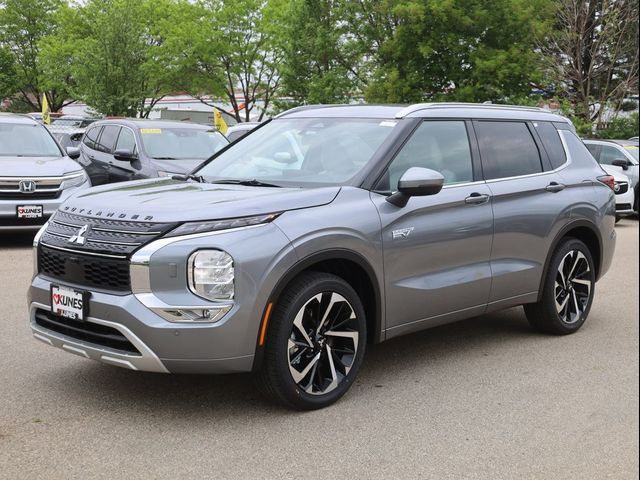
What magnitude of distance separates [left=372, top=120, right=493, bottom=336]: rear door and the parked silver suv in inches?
222

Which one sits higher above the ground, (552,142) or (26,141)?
(552,142)

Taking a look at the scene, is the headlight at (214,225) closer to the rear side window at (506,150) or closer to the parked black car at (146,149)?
the rear side window at (506,150)

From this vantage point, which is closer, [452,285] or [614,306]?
[452,285]

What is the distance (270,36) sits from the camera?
37.4 metres

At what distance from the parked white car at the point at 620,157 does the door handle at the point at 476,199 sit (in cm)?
1252

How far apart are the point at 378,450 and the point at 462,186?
86.4 inches

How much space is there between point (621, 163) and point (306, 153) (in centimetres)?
1391

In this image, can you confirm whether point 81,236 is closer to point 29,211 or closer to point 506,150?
point 506,150

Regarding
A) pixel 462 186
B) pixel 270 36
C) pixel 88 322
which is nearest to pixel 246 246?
pixel 88 322

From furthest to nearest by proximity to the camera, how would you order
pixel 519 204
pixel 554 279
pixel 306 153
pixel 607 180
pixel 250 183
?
pixel 607 180 → pixel 554 279 → pixel 519 204 → pixel 306 153 → pixel 250 183

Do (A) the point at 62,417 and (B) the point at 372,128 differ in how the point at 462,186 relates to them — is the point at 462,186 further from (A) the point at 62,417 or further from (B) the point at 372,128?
(A) the point at 62,417

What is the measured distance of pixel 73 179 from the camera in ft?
35.5

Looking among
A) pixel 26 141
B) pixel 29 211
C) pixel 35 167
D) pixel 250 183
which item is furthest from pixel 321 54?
pixel 250 183

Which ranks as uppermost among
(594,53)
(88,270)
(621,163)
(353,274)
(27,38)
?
(27,38)
